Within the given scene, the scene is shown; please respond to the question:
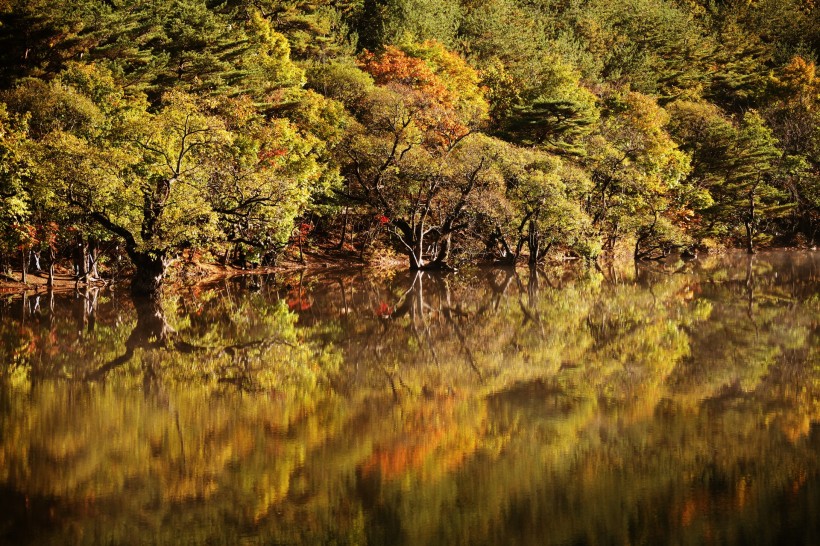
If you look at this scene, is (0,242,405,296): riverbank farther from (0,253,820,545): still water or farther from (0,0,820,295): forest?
(0,253,820,545): still water

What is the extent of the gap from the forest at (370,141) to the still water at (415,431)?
7.64 metres

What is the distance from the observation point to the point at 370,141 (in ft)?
125

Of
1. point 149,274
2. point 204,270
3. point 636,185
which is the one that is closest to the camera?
point 149,274

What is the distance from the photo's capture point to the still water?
7.37 meters

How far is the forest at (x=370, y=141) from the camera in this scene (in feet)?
87.6

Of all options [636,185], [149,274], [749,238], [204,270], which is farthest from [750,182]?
[149,274]

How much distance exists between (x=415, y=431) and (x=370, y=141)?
29.3 metres

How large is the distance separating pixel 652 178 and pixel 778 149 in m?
16.4

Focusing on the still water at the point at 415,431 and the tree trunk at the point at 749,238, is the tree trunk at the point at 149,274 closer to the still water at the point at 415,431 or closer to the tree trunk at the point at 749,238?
the still water at the point at 415,431

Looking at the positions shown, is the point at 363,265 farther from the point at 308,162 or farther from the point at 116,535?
the point at 116,535

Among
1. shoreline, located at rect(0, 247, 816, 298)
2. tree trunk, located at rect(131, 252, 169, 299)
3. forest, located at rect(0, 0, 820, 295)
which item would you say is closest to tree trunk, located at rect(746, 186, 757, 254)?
forest, located at rect(0, 0, 820, 295)

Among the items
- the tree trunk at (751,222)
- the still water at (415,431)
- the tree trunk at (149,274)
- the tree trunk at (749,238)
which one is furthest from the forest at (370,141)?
the still water at (415,431)

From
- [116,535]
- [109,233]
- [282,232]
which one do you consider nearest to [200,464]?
[116,535]

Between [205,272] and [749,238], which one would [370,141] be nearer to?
[205,272]
